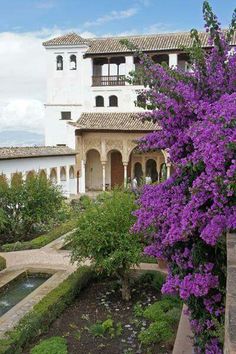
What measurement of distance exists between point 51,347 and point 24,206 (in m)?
11.1

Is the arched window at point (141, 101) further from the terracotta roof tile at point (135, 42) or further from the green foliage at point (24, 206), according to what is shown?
the terracotta roof tile at point (135, 42)

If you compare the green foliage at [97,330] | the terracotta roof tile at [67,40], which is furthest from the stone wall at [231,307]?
the terracotta roof tile at [67,40]

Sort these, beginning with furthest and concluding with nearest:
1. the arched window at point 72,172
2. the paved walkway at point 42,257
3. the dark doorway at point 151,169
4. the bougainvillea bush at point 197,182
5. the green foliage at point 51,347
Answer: the dark doorway at point 151,169, the arched window at point 72,172, the paved walkway at point 42,257, the green foliage at point 51,347, the bougainvillea bush at point 197,182

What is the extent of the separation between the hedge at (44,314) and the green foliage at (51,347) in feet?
1.16

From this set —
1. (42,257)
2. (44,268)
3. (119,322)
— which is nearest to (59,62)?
(42,257)

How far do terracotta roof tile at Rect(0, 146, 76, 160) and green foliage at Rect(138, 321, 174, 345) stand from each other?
1635cm

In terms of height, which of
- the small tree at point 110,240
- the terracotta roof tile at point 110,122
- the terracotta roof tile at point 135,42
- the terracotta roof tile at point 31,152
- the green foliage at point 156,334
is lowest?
the green foliage at point 156,334

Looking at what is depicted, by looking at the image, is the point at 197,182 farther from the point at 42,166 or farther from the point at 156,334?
the point at 42,166

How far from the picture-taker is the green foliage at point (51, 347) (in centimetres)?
760

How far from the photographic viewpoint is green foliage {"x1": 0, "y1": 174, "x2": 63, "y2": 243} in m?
18.3

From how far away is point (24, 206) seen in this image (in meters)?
18.4

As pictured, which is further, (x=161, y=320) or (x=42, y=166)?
(x=42, y=166)

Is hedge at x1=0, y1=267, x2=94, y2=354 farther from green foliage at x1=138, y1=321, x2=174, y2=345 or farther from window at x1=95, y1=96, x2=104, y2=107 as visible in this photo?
window at x1=95, y1=96, x2=104, y2=107

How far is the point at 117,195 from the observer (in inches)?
457
